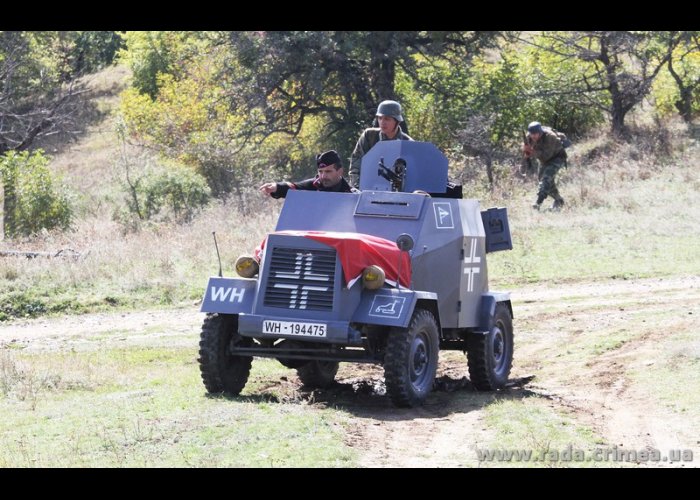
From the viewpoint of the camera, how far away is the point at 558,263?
20.5 metres

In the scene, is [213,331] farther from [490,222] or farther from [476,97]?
[476,97]

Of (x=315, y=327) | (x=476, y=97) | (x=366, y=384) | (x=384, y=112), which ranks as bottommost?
(x=366, y=384)

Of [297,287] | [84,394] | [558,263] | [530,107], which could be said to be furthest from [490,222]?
[530,107]

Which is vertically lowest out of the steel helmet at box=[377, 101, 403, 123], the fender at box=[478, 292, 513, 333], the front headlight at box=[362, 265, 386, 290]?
the fender at box=[478, 292, 513, 333]

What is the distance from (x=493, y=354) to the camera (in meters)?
12.0

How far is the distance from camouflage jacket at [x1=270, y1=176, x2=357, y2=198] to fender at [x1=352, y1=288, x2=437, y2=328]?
1.79m

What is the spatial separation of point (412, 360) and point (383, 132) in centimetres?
304

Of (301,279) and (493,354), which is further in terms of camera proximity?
(493,354)

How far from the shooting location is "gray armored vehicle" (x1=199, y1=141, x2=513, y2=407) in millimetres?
10078

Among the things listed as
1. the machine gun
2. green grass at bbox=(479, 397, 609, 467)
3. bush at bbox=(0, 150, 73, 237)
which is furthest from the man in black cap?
bush at bbox=(0, 150, 73, 237)

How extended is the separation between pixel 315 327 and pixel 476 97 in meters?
23.5

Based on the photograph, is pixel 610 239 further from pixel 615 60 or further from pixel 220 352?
pixel 615 60

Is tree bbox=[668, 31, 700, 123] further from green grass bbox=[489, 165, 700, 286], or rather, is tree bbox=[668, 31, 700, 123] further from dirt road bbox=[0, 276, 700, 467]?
dirt road bbox=[0, 276, 700, 467]

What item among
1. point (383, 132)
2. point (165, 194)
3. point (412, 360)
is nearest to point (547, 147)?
point (165, 194)
